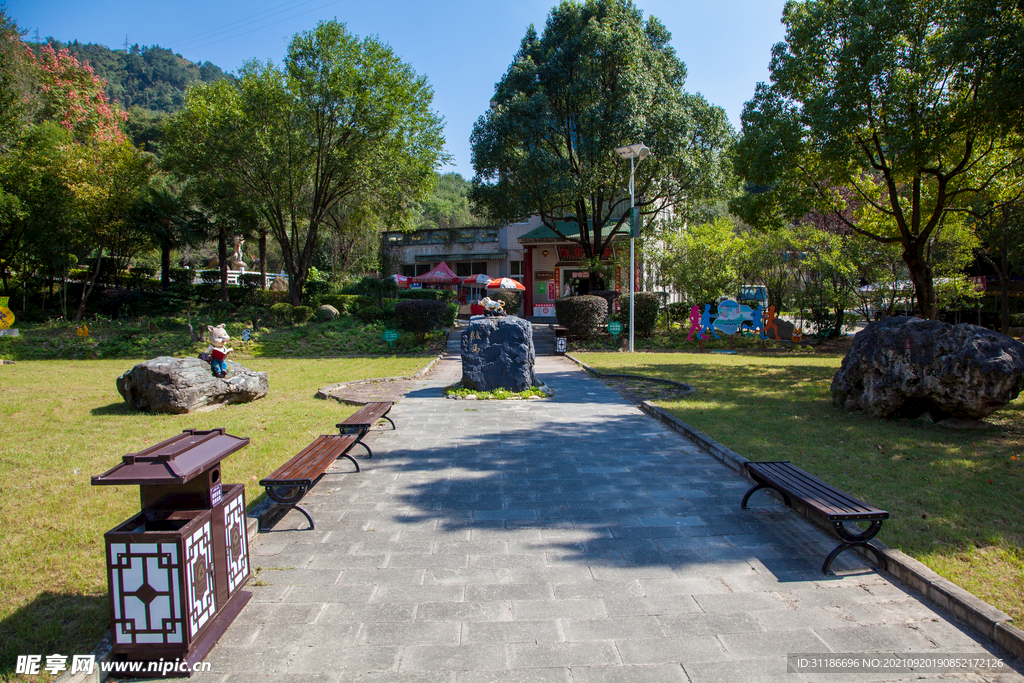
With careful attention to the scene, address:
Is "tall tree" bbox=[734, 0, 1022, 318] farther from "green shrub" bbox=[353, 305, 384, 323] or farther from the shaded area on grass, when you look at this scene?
"green shrub" bbox=[353, 305, 384, 323]

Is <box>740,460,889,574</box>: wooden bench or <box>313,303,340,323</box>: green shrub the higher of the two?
<box>313,303,340,323</box>: green shrub

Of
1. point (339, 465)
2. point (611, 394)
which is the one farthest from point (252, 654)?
point (611, 394)

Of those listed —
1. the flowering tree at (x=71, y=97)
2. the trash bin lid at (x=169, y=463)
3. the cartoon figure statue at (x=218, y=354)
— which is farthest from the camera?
the flowering tree at (x=71, y=97)

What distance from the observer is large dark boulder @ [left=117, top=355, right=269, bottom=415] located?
8.31 metres

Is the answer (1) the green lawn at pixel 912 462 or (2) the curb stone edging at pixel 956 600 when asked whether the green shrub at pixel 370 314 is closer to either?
(1) the green lawn at pixel 912 462

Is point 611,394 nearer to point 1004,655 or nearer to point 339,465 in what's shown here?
point 339,465

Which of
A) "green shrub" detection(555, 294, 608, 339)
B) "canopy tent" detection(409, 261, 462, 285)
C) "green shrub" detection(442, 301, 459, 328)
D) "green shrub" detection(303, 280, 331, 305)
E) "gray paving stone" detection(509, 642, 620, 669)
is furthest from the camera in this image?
"canopy tent" detection(409, 261, 462, 285)

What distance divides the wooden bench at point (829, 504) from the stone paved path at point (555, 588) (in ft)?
0.56

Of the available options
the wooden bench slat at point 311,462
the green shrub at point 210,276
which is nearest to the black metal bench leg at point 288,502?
the wooden bench slat at point 311,462

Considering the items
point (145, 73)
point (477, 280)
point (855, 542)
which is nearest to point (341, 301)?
point (477, 280)

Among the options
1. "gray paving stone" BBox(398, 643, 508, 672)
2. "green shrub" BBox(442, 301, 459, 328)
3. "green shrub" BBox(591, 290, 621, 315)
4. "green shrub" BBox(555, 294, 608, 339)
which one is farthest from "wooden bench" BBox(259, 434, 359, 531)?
"green shrub" BBox(442, 301, 459, 328)

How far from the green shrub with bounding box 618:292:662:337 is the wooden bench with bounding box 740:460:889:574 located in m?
14.8

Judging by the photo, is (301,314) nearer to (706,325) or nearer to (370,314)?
(370,314)

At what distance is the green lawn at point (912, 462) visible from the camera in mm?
3643
